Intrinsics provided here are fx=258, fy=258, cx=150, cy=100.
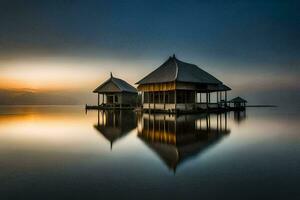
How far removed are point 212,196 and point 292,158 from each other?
16.4ft

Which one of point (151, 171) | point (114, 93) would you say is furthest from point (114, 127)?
point (114, 93)

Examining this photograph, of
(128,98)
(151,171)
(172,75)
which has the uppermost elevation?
(172,75)

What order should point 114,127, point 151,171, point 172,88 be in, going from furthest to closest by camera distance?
point 172,88 < point 114,127 < point 151,171

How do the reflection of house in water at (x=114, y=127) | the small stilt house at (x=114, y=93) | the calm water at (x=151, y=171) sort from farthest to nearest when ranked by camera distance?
the small stilt house at (x=114, y=93), the reflection of house in water at (x=114, y=127), the calm water at (x=151, y=171)

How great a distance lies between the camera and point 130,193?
5.16 m

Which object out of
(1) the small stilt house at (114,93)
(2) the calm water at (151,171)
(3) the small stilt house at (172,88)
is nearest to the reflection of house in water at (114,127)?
(2) the calm water at (151,171)

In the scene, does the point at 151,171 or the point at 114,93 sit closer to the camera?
the point at 151,171

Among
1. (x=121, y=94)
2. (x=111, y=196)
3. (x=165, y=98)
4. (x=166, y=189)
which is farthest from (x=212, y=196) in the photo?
(x=121, y=94)

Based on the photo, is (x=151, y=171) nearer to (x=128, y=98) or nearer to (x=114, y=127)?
(x=114, y=127)

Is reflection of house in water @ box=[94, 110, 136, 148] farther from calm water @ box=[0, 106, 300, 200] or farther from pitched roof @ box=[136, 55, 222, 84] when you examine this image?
pitched roof @ box=[136, 55, 222, 84]

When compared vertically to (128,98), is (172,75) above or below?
above

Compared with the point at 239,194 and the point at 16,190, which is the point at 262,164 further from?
the point at 16,190

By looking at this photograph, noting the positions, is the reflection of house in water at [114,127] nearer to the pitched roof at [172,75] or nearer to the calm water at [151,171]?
the calm water at [151,171]

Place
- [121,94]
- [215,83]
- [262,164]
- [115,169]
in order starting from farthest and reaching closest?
[121,94]
[215,83]
[262,164]
[115,169]
